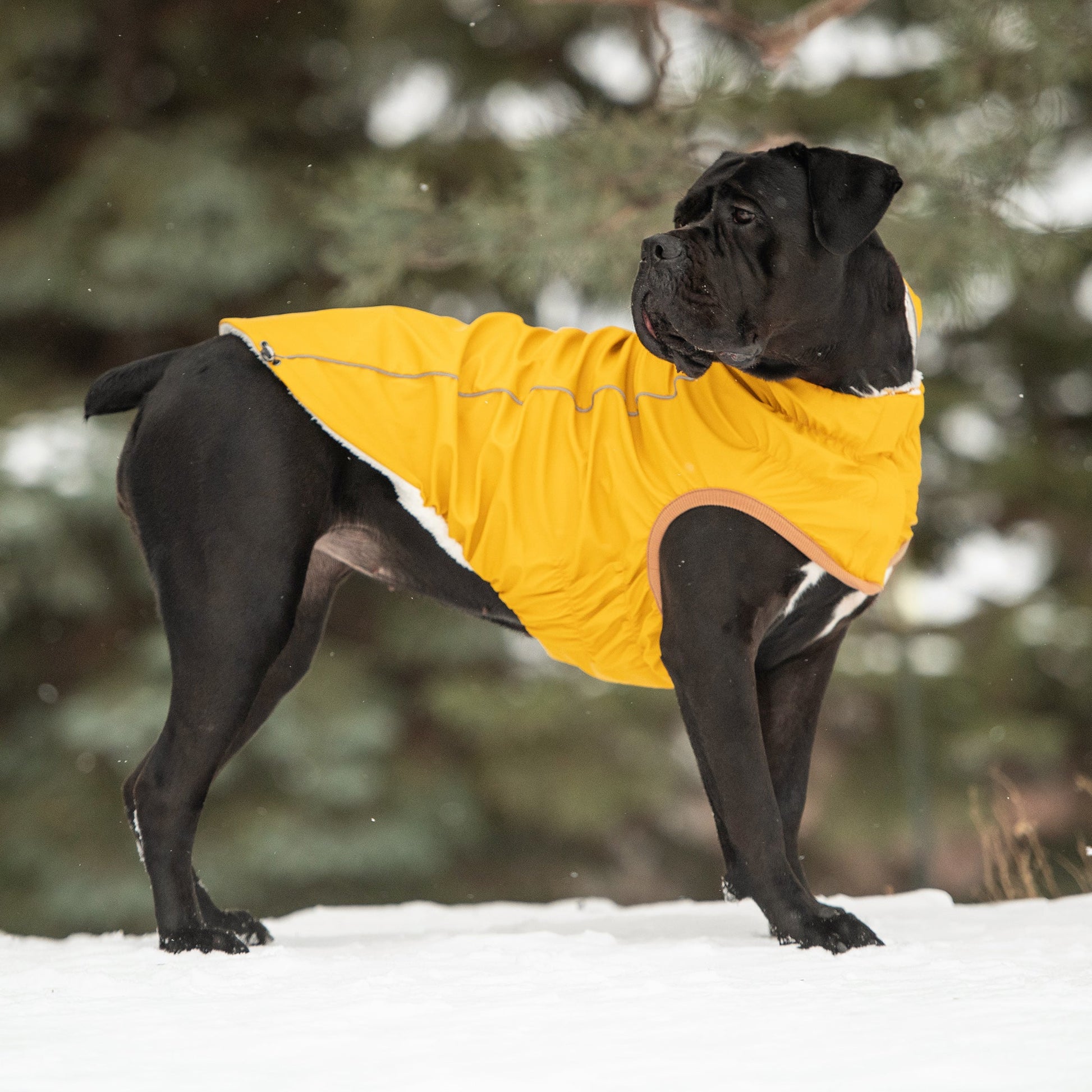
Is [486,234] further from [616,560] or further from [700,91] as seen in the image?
[616,560]

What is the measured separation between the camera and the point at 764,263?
2299 mm

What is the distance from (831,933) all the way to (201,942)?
1111 millimetres

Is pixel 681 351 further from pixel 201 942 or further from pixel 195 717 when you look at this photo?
pixel 201 942

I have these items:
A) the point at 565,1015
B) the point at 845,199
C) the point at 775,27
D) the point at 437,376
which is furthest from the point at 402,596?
the point at 565,1015

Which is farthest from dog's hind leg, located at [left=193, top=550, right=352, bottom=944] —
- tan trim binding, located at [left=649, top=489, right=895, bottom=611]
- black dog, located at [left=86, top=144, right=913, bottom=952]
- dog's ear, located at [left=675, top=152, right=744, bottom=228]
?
dog's ear, located at [left=675, top=152, right=744, bottom=228]

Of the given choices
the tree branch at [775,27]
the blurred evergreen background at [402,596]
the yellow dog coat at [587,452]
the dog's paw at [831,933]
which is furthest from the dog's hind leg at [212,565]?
the blurred evergreen background at [402,596]

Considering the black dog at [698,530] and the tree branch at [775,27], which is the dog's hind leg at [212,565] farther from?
the tree branch at [775,27]

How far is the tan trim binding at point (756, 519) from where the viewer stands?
223 cm

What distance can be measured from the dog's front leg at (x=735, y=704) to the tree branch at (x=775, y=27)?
2.50 m

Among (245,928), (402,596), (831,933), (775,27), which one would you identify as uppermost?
(775,27)

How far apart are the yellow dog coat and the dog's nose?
0.24m

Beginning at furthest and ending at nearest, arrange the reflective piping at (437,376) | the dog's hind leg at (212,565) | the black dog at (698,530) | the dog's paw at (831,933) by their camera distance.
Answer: the reflective piping at (437,376)
the dog's hind leg at (212,565)
the black dog at (698,530)
the dog's paw at (831,933)

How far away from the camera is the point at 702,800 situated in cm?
727

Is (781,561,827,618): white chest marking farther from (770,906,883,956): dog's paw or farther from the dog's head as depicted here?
(770,906,883,956): dog's paw
